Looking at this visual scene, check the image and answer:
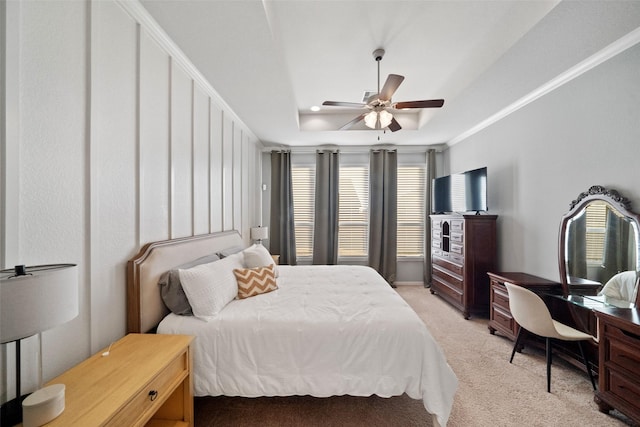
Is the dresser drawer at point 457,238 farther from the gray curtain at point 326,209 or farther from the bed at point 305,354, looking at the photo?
the bed at point 305,354

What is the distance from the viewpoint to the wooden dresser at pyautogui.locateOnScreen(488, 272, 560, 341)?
2494mm

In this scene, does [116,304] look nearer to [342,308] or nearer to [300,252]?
[342,308]

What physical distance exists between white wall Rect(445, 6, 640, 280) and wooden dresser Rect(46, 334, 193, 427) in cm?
323

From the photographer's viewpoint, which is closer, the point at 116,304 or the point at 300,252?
the point at 116,304

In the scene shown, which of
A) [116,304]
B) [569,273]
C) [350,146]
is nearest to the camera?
[116,304]

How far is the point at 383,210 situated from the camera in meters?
4.77

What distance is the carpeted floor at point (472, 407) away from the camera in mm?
1667

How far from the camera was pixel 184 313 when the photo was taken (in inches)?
69.1

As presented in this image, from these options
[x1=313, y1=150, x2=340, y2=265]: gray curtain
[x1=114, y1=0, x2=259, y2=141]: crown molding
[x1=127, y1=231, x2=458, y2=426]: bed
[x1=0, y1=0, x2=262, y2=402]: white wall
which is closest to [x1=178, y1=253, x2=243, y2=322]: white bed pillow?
[x1=127, y1=231, x2=458, y2=426]: bed

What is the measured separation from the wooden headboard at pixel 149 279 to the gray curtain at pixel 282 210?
2.67m

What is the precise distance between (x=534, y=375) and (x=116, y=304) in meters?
3.33

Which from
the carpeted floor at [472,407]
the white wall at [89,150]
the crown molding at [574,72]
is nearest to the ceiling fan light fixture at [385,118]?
the crown molding at [574,72]

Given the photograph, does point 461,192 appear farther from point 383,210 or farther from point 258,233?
point 258,233

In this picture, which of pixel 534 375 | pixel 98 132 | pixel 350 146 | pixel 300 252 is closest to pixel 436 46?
pixel 350 146
